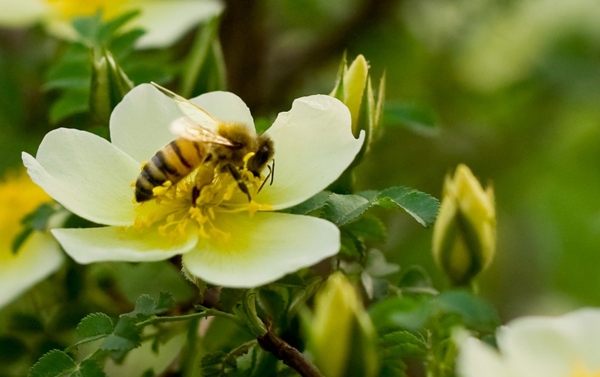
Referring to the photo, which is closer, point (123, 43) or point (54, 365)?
point (54, 365)

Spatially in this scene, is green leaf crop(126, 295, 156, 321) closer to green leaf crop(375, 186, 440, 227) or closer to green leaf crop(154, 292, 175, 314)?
green leaf crop(154, 292, 175, 314)

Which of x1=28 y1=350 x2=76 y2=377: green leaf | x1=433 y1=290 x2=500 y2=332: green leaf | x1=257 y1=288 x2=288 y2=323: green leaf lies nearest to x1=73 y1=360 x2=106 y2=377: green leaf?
x1=28 y1=350 x2=76 y2=377: green leaf

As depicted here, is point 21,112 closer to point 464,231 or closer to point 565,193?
point 464,231

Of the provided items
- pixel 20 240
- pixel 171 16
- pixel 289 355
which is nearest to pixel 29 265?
pixel 20 240

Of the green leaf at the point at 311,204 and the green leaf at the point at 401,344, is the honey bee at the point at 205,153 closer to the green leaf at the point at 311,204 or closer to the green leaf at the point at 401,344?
the green leaf at the point at 311,204

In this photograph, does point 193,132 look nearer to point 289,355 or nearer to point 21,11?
point 289,355

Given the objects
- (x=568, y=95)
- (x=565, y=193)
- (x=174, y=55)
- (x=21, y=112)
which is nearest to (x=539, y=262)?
(x=565, y=193)
